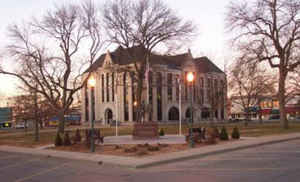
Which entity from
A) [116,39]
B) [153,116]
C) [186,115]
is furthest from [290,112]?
[116,39]

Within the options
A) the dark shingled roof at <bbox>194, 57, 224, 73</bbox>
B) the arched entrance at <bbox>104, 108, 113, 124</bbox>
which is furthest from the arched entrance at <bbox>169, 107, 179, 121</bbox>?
the arched entrance at <bbox>104, 108, 113, 124</bbox>

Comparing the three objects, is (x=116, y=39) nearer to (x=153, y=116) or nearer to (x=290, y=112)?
(x=153, y=116)

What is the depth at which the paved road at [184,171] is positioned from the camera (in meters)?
10.0

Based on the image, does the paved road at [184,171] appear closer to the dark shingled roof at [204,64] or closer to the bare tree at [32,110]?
the bare tree at [32,110]

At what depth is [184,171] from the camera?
11.5 metres

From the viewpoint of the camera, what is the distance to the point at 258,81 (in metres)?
49.4

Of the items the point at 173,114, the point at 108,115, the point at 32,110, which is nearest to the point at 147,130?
the point at 32,110

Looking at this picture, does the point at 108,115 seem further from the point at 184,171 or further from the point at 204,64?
the point at 184,171

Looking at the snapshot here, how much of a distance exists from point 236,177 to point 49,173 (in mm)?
6943

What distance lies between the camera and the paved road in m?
10.0

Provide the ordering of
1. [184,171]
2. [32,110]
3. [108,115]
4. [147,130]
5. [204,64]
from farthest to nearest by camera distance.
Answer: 1. [108,115]
2. [204,64]
3. [32,110]
4. [147,130]
5. [184,171]

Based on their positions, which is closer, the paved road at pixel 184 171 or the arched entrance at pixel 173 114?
the paved road at pixel 184 171

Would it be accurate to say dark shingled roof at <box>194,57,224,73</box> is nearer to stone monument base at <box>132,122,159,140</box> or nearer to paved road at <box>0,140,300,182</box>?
stone monument base at <box>132,122,159,140</box>

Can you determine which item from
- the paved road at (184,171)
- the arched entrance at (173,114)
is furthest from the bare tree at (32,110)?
the arched entrance at (173,114)
